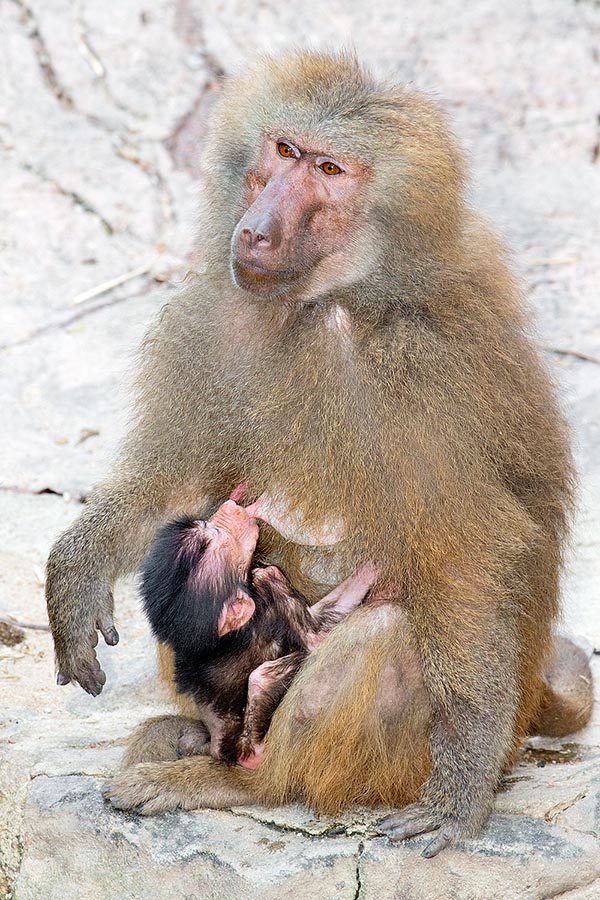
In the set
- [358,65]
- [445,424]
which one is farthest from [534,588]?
[358,65]

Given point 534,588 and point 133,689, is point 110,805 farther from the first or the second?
point 534,588

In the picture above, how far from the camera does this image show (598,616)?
4.00 meters

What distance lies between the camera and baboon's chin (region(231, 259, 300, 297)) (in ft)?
9.12

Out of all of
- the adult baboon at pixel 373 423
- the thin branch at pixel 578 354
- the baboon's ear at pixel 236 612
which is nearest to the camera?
the adult baboon at pixel 373 423

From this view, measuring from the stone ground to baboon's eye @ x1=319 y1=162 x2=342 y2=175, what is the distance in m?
0.41

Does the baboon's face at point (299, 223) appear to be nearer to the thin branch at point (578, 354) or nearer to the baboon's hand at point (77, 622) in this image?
the baboon's hand at point (77, 622)

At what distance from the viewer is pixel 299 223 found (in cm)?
281

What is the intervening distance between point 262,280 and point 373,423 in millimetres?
377

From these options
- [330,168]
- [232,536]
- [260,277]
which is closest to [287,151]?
[330,168]

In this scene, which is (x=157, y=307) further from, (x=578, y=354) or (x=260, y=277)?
(x=260, y=277)

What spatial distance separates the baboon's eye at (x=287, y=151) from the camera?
2832 mm

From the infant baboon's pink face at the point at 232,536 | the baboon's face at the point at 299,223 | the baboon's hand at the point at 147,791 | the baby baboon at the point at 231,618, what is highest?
the baboon's face at the point at 299,223

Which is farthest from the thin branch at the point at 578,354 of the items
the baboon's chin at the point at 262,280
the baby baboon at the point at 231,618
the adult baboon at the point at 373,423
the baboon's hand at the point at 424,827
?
the baboon's hand at the point at 424,827

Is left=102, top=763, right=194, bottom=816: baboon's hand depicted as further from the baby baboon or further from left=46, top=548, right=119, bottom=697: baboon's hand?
left=46, top=548, right=119, bottom=697: baboon's hand
